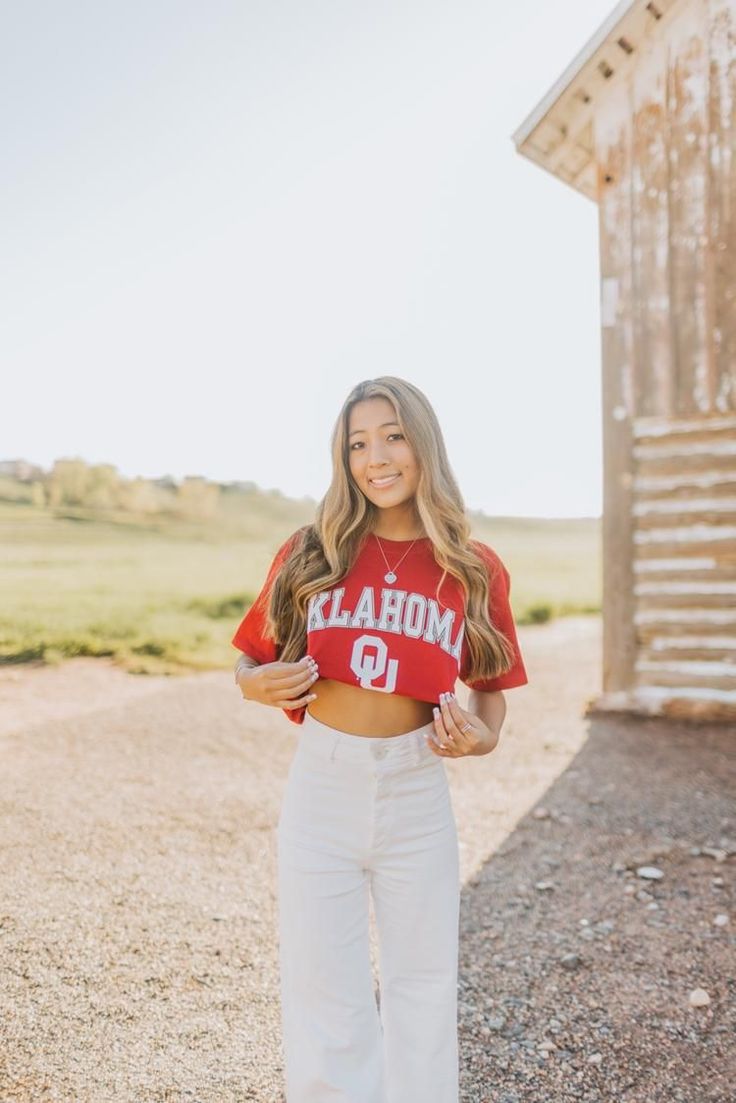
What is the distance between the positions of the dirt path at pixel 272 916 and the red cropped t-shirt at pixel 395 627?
1538 mm

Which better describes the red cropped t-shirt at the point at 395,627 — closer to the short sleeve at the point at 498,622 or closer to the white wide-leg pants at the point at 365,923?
the short sleeve at the point at 498,622

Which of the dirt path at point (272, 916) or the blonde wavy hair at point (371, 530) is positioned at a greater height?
the blonde wavy hair at point (371, 530)

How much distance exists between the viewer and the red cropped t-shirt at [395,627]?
227 cm

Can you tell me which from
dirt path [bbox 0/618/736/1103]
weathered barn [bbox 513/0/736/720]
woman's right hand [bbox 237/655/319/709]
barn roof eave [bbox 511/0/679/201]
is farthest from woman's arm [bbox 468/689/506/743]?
barn roof eave [bbox 511/0/679/201]

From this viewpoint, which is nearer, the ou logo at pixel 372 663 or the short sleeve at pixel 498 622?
the ou logo at pixel 372 663

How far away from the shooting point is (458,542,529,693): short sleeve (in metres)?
2.51

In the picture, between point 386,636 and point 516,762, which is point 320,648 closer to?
point 386,636

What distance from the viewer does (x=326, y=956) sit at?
211 cm

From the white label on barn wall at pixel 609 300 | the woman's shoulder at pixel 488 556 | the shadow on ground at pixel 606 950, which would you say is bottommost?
the shadow on ground at pixel 606 950

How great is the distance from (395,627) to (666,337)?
6565 millimetres

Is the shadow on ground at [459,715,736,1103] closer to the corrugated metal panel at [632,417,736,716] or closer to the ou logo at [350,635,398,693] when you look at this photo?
the ou logo at [350,635,398,693]

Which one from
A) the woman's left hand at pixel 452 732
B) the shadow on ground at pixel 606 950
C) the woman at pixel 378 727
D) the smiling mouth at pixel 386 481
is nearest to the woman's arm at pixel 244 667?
the woman at pixel 378 727

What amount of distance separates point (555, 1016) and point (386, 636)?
6.44ft

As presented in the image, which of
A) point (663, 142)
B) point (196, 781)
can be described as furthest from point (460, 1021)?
point (663, 142)
